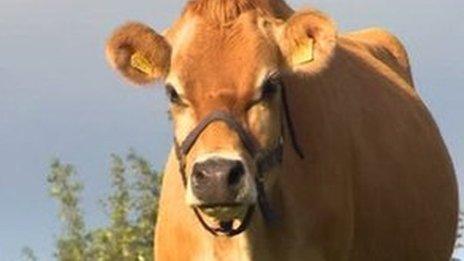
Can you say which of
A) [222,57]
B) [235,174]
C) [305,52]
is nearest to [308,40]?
[305,52]

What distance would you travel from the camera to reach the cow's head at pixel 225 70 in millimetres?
8953

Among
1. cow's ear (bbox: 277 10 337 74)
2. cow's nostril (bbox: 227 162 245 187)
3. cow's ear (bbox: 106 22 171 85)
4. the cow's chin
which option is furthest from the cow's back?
cow's nostril (bbox: 227 162 245 187)

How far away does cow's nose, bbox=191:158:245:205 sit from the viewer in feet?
28.9

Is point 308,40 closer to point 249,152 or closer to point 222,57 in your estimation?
point 222,57

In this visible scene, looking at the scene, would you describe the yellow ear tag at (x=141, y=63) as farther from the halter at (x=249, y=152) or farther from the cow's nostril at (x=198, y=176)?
the cow's nostril at (x=198, y=176)

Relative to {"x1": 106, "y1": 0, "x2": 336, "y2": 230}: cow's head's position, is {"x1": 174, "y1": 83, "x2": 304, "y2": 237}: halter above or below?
below

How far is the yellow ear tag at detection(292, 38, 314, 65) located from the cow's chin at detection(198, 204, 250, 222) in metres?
1.06

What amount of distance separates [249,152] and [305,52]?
872mm

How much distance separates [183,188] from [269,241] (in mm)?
668

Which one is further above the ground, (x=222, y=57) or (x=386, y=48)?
(x=222, y=57)

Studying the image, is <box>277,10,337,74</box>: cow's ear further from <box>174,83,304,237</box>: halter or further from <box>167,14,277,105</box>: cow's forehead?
<box>174,83,304,237</box>: halter

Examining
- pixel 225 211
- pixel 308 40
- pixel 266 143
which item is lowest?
pixel 225 211

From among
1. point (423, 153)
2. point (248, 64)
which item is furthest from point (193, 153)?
point (423, 153)

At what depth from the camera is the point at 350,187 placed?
10.7 metres
